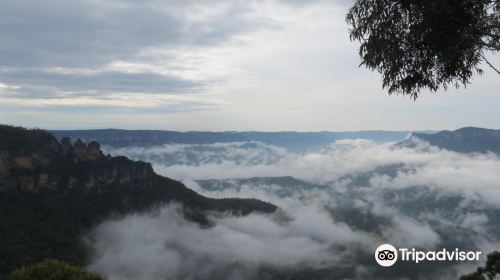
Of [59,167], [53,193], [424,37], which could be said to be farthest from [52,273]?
[59,167]

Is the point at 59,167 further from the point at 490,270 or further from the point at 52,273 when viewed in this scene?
the point at 490,270

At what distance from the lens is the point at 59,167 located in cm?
17050

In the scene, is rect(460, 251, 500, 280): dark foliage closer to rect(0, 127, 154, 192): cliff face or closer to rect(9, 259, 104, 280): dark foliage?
rect(9, 259, 104, 280): dark foliage

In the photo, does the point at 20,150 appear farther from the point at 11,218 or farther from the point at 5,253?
the point at 5,253

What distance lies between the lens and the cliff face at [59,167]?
15325 cm

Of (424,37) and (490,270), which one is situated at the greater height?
(424,37)

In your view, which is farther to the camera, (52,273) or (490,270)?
(52,273)

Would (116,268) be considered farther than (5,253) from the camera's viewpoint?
Yes

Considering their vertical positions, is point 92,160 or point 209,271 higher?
point 92,160

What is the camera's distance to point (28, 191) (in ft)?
502

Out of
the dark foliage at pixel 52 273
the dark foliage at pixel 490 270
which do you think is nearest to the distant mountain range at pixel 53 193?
the dark foliage at pixel 52 273

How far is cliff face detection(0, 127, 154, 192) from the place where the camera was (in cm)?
15325

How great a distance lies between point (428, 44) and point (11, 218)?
13946cm

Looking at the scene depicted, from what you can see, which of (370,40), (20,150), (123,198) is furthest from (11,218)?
(370,40)
